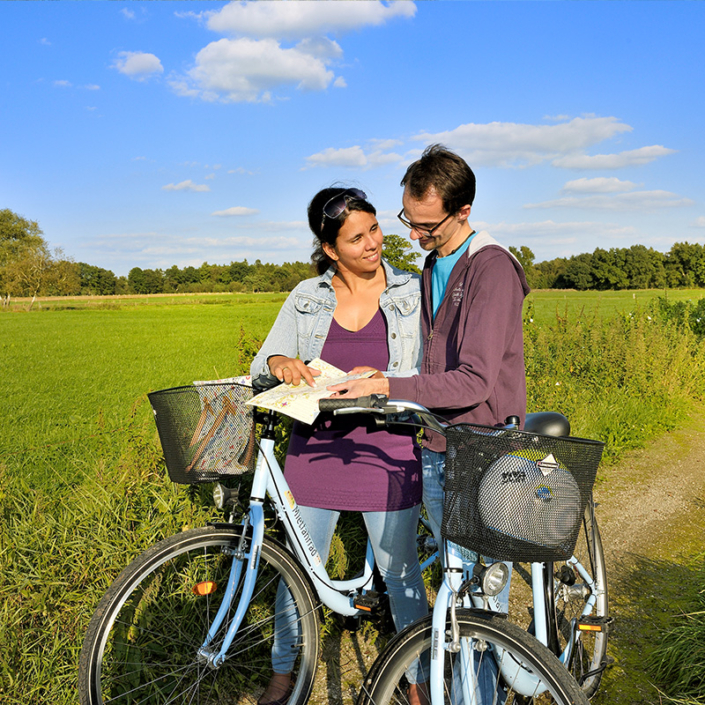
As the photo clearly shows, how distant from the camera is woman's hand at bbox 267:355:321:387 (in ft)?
7.29

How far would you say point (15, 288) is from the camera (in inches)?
3063

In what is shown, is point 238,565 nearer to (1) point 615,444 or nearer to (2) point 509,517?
(2) point 509,517

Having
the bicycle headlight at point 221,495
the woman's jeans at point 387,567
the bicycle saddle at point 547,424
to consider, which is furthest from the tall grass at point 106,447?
the bicycle saddle at point 547,424

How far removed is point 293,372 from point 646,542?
363cm

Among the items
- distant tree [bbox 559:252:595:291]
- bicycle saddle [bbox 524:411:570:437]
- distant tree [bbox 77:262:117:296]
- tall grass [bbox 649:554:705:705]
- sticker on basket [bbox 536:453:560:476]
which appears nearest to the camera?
sticker on basket [bbox 536:453:560:476]

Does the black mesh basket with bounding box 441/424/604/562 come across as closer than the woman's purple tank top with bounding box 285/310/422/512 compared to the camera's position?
Yes

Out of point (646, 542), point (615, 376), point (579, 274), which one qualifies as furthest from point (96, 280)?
point (646, 542)

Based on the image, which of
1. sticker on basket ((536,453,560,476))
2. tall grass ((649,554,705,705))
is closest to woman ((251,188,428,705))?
sticker on basket ((536,453,560,476))

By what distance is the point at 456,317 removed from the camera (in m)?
2.12

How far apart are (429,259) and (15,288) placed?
8713 centimetres

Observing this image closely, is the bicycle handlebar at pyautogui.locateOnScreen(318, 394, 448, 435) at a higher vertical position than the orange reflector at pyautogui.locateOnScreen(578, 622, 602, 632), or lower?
higher

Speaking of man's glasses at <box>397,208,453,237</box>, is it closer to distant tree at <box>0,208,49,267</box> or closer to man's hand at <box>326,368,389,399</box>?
man's hand at <box>326,368,389,399</box>

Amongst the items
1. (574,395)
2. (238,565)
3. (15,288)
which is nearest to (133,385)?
(574,395)

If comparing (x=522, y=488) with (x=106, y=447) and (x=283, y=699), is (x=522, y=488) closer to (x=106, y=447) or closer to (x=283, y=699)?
(x=283, y=699)
